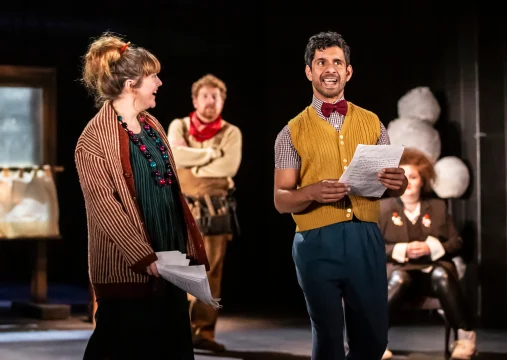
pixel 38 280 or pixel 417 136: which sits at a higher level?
pixel 417 136

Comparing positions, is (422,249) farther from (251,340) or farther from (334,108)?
(334,108)

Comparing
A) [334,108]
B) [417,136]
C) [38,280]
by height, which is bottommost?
[38,280]

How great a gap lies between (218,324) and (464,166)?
2.02 meters

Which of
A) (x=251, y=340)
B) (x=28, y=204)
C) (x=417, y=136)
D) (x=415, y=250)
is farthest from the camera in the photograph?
(x=28, y=204)

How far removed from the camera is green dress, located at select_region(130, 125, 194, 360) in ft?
10.6

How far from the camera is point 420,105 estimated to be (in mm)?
7242

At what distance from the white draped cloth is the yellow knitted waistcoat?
449 centimetres

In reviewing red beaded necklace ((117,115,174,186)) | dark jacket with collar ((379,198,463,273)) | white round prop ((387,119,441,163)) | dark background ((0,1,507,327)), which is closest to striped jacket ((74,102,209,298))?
red beaded necklace ((117,115,174,186))

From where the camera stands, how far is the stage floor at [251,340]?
19.6 feet

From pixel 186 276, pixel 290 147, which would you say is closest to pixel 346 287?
pixel 290 147

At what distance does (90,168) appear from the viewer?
124 inches

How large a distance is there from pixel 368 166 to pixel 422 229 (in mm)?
2633

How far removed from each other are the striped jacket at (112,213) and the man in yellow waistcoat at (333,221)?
55 centimetres

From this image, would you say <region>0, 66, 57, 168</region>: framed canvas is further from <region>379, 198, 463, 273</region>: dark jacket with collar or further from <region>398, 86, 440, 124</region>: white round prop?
<region>379, 198, 463, 273</region>: dark jacket with collar
